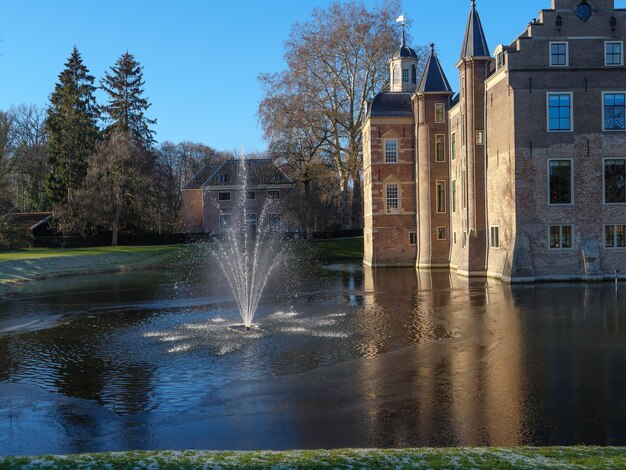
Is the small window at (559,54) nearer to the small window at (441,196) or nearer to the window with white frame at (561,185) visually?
the window with white frame at (561,185)

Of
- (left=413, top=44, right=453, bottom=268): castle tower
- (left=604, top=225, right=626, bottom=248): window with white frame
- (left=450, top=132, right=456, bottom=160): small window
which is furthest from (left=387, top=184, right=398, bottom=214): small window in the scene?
(left=604, top=225, right=626, bottom=248): window with white frame

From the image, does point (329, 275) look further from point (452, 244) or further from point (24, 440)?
point (24, 440)

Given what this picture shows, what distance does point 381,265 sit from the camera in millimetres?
42500

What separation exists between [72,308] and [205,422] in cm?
1648

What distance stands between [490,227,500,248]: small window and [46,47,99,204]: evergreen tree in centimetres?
3976

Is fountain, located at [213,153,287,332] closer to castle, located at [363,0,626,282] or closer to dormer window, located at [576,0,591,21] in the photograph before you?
castle, located at [363,0,626,282]

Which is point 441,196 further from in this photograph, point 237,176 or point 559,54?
point 237,176

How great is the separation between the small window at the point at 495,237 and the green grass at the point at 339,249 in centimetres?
2168

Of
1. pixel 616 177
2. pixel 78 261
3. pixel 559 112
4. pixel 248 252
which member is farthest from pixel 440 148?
pixel 78 261

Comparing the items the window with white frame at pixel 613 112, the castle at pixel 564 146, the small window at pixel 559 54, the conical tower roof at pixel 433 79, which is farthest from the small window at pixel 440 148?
the window with white frame at pixel 613 112

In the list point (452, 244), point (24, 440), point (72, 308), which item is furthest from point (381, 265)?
point (24, 440)

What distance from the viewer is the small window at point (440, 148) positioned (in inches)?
1581

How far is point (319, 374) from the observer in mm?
12930

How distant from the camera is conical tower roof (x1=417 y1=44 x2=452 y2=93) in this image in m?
39.8
